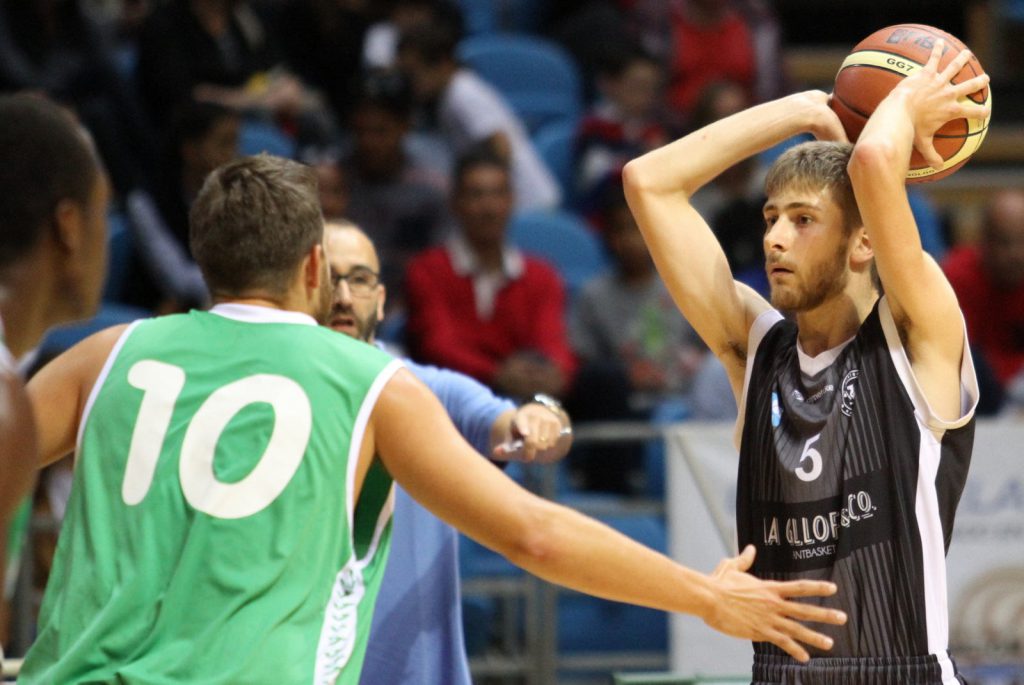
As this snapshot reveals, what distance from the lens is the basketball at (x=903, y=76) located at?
3.69 m

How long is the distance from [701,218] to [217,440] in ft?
4.57

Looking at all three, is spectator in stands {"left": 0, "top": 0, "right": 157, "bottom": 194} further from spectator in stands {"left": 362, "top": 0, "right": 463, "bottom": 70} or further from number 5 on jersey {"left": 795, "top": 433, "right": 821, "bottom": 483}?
number 5 on jersey {"left": 795, "top": 433, "right": 821, "bottom": 483}

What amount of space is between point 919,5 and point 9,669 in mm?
9679

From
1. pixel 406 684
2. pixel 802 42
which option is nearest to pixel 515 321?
pixel 406 684

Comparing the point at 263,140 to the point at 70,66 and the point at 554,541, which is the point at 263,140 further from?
the point at 554,541

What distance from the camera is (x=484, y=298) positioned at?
306 inches

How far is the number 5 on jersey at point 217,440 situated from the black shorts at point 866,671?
1.23 metres

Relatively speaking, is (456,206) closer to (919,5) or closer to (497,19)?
(497,19)

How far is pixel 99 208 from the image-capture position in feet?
9.78

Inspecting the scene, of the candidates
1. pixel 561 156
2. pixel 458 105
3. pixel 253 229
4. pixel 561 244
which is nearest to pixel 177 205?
pixel 458 105

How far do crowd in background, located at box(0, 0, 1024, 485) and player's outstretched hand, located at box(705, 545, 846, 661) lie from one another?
391 cm

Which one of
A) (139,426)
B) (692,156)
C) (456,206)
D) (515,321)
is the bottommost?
(139,426)

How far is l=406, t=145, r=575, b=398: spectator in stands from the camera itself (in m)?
7.54

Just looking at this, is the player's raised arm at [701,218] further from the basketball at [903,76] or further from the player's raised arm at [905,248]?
the player's raised arm at [905,248]
